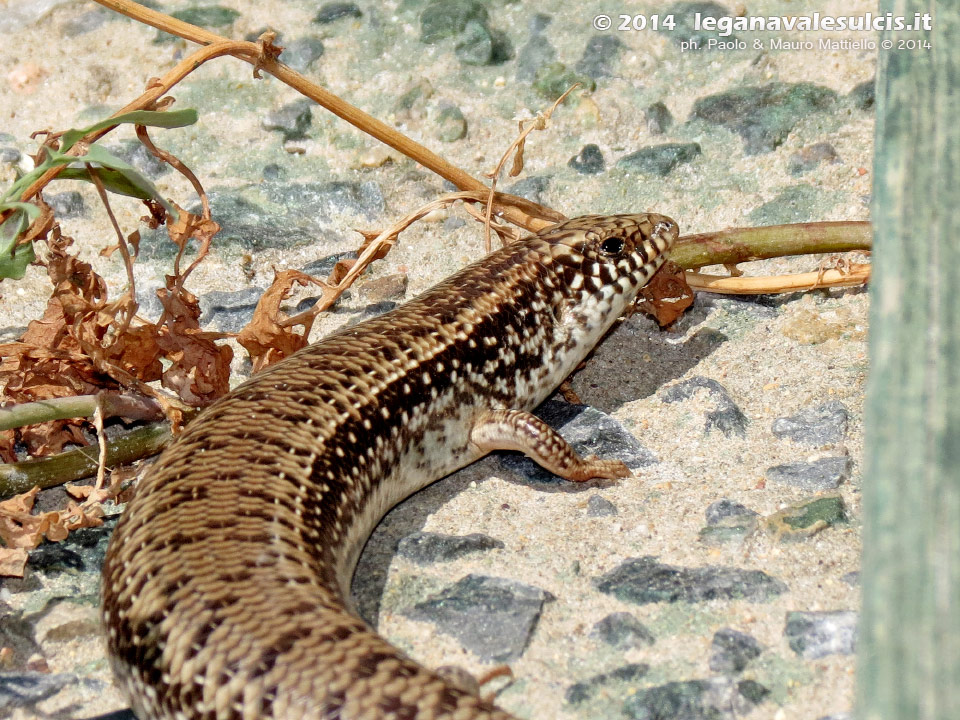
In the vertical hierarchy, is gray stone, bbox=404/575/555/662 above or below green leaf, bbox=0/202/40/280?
below

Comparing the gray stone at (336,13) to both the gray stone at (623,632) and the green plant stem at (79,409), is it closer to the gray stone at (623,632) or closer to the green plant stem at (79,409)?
the green plant stem at (79,409)

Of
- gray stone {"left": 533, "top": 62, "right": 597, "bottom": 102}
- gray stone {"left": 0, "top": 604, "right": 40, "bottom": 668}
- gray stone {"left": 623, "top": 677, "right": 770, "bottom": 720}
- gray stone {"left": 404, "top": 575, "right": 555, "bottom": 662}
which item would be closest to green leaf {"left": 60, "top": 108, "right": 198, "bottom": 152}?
gray stone {"left": 0, "top": 604, "right": 40, "bottom": 668}

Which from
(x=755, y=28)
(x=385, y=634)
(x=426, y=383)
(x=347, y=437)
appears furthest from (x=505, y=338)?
(x=755, y=28)

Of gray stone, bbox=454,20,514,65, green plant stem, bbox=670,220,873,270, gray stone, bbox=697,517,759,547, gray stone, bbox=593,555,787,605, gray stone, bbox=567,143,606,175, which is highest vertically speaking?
gray stone, bbox=454,20,514,65

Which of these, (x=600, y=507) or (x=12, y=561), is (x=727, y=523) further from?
(x=12, y=561)

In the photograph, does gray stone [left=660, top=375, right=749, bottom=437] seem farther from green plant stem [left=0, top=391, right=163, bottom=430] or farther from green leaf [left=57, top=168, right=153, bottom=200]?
green leaf [left=57, top=168, right=153, bottom=200]

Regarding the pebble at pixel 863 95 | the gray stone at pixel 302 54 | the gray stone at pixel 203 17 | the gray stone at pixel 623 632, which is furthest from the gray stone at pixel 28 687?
the pebble at pixel 863 95

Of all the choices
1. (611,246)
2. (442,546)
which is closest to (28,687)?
(442,546)

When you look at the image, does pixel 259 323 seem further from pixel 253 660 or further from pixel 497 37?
pixel 497 37
